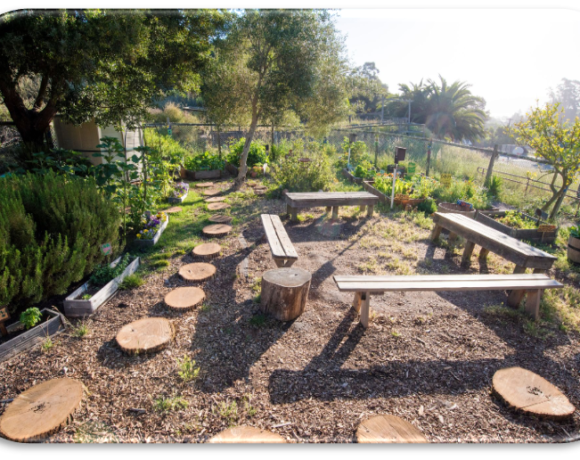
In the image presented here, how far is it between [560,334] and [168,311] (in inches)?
164

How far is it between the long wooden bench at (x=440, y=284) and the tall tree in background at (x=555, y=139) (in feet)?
11.1

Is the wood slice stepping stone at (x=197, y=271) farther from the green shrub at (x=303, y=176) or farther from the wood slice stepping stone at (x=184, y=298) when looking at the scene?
the green shrub at (x=303, y=176)

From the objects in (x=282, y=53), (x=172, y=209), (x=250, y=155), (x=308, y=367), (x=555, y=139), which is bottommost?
(x=308, y=367)

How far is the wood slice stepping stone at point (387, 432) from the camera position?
79.1 inches

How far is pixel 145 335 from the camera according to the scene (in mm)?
2941

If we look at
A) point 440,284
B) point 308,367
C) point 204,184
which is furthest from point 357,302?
point 204,184

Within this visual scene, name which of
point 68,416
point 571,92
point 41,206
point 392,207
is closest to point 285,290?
point 68,416

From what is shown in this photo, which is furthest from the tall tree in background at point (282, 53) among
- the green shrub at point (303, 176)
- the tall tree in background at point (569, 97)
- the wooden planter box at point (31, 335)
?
the tall tree in background at point (569, 97)

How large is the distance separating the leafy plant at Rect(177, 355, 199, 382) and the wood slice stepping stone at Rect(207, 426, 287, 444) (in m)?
0.64

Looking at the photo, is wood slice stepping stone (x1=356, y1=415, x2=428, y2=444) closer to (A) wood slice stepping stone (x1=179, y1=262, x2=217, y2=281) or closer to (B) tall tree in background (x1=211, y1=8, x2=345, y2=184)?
(A) wood slice stepping stone (x1=179, y1=262, x2=217, y2=281)

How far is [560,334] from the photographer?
336 centimetres

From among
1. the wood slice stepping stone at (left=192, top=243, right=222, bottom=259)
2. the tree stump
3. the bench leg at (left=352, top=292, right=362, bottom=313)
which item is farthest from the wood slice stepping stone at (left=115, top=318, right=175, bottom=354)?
the bench leg at (left=352, top=292, right=362, bottom=313)

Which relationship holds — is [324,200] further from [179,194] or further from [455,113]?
[455,113]

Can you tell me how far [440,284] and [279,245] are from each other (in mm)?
1924
